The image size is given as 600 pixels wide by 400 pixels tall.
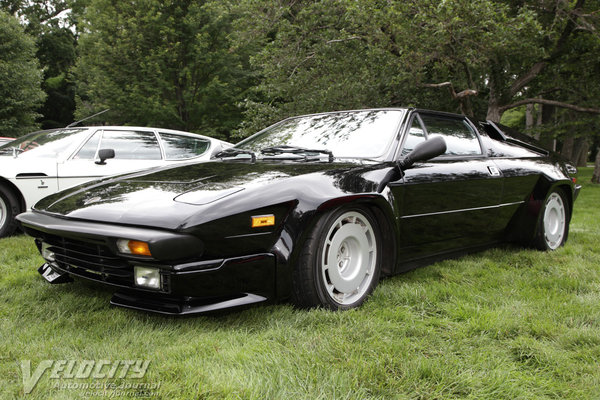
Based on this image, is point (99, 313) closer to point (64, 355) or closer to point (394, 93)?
point (64, 355)

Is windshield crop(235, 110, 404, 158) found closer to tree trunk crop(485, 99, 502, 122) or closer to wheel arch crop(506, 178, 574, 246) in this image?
wheel arch crop(506, 178, 574, 246)

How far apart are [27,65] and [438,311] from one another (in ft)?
68.0

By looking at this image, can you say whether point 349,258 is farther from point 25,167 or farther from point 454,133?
point 25,167

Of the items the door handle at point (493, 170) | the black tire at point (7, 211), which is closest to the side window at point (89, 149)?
the black tire at point (7, 211)

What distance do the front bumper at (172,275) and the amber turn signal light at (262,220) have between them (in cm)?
15

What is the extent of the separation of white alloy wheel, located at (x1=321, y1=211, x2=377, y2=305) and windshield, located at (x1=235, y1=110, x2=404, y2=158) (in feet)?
1.92

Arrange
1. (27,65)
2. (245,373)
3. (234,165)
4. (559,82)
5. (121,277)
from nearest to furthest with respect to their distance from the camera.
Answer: (245,373) < (121,277) < (234,165) < (559,82) < (27,65)

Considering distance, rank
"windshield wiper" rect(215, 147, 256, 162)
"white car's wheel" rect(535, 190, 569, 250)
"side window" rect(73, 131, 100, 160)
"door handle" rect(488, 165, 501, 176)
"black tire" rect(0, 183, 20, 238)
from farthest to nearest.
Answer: "side window" rect(73, 131, 100, 160) → "black tire" rect(0, 183, 20, 238) → "white car's wheel" rect(535, 190, 569, 250) → "door handle" rect(488, 165, 501, 176) → "windshield wiper" rect(215, 147, 256, 162)

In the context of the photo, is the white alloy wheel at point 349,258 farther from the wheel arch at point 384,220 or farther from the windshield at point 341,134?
the windshield at point 341,134

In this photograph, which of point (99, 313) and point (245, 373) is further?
point (99, 313)

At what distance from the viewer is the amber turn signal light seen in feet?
7.28

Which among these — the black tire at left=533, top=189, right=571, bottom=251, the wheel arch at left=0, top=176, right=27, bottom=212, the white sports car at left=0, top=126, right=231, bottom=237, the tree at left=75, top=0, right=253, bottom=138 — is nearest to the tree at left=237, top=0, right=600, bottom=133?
the black tire at left=533, top=189, right=571, bottom=251

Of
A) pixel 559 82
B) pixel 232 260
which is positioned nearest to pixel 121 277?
pixel 232 260

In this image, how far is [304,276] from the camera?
237 cm
